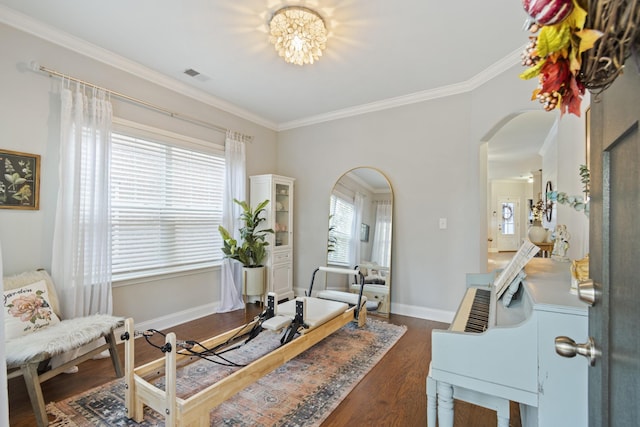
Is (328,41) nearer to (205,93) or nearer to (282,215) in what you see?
(205,93)

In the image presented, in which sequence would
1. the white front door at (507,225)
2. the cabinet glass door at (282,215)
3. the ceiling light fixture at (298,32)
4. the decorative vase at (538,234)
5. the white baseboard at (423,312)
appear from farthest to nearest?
the white front door at (507,225), the cabinet glass door at (282,215), the white baseboard at (423,312), the decorative vase at (538,234), the ceiling light fixture at (298,32)

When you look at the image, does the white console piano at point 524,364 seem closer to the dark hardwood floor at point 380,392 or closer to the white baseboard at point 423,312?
the dark hardwood floor at point 380,392

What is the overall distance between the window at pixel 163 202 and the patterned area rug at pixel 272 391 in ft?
3.03

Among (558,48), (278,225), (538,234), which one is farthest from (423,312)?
(558,48)

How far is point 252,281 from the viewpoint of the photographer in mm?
3852

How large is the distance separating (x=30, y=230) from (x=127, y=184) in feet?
2.76

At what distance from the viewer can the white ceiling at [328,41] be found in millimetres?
2135

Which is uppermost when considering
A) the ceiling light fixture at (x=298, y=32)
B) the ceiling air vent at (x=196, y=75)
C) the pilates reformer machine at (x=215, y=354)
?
the ceiling air vent at (x=196, y=75)

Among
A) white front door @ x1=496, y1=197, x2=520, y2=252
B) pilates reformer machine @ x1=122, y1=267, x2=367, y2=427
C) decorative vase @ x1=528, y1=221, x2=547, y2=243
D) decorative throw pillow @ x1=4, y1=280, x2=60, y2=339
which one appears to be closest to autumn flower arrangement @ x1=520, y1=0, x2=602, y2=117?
pilates reformer machine @ x1=122, y1=267, x2=367, y2=427

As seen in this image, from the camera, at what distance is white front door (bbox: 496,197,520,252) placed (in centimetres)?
1060

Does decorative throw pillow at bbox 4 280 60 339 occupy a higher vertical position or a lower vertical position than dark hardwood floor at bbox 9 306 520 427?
higher

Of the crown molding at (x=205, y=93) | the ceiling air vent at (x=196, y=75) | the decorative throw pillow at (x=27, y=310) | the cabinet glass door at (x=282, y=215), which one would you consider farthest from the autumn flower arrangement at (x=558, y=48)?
the cabinet glass door at (x=282, y=215)

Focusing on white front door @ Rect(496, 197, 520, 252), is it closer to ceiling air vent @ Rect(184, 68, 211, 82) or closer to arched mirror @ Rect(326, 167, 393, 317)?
arched mirror @ Rect(326, 167, 393, 317)

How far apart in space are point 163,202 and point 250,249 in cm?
122
